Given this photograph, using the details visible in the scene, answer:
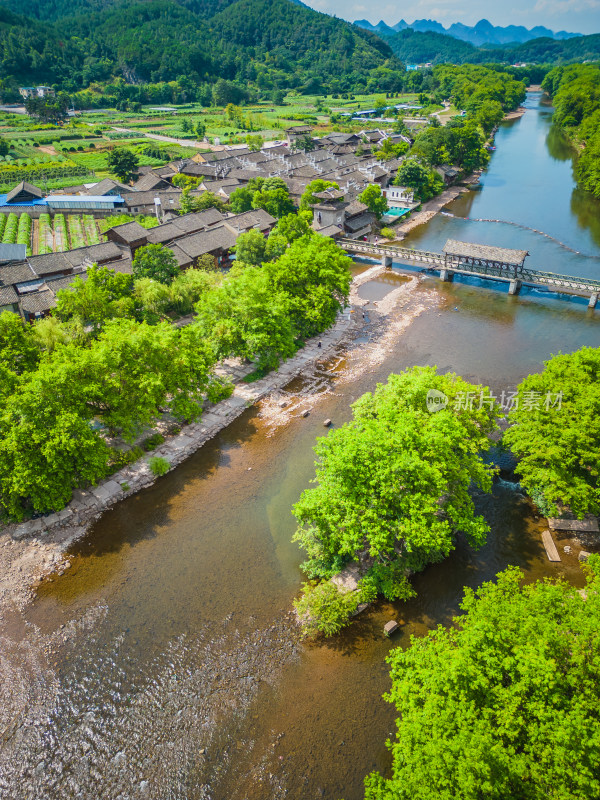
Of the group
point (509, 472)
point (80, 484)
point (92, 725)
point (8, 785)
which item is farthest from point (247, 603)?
point (509, 472)

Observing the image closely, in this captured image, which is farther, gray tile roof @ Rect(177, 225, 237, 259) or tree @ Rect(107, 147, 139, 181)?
tree @ Rect(107, 147, 139, 181)

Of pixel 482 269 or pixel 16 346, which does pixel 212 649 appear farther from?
pixel 482 269

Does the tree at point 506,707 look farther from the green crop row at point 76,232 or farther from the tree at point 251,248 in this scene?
the green crop row at point 76,232

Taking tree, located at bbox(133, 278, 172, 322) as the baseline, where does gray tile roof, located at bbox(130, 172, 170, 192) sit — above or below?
above

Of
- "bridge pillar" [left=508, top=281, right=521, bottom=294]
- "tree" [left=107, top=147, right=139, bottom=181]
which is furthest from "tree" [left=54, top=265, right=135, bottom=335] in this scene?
"tree" [left=107, top=147, right=139, bottom=181]

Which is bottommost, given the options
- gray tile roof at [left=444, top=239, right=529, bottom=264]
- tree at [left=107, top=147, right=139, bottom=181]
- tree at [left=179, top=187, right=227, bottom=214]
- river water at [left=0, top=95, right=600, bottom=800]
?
river water at [left=0, top=95, right=600, bottom=800]

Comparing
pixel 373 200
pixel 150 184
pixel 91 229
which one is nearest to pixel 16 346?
pixel 91 229

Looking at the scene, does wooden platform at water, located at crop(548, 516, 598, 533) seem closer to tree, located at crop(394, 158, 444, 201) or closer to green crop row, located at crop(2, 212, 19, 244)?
green crop row, located at crop(2, 212, 19, 244)

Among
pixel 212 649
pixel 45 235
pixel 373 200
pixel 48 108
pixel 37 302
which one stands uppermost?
pixel 48 108
